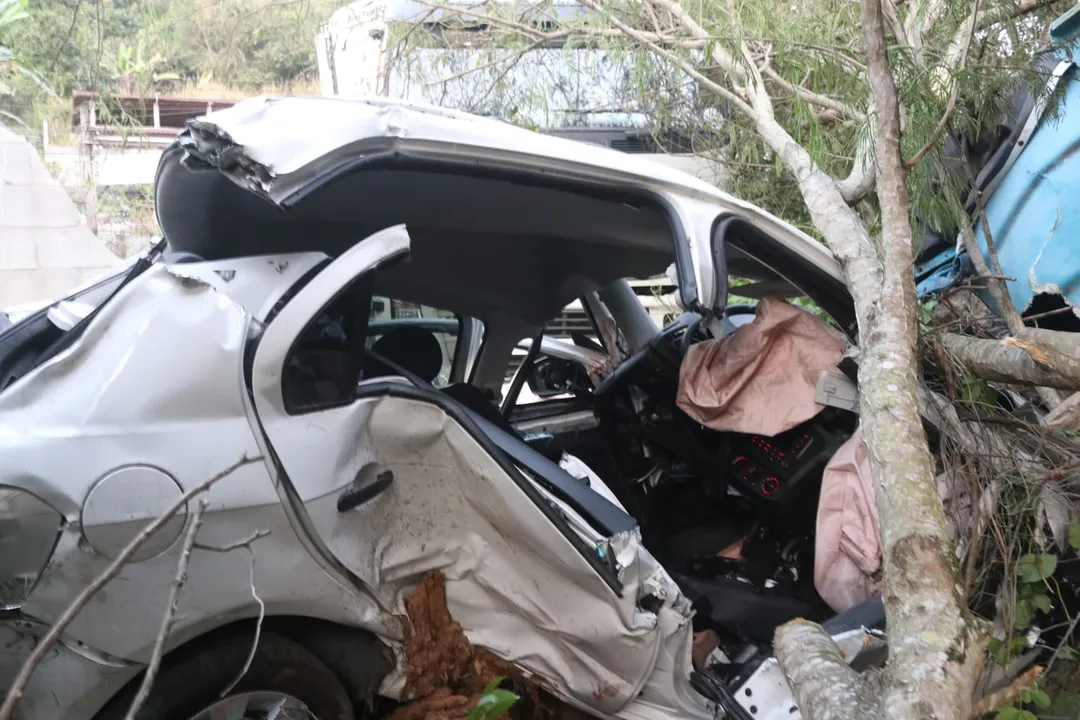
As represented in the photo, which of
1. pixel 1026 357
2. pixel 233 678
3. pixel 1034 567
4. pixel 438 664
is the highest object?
pixel 1026 357

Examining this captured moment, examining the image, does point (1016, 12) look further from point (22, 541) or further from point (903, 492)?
point (22, 541)

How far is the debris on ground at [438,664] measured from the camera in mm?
2180

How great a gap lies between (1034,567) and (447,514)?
5.50 ft

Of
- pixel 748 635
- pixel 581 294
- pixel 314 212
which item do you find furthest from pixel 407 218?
pixel 748 635

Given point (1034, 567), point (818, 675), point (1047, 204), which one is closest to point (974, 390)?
point (1034, 567)

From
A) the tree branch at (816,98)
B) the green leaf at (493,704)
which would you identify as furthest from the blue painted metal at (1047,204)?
the green leaf at (493,704)

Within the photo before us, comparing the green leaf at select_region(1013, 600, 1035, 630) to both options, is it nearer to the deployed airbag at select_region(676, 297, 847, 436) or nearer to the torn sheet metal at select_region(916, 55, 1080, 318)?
the deployed airbag at select_region(676, 297, 847, 436)

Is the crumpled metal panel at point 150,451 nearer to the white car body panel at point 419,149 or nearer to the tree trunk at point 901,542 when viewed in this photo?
the white car body panel at point 419,149

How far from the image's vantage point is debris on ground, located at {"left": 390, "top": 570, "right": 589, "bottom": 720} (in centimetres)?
218

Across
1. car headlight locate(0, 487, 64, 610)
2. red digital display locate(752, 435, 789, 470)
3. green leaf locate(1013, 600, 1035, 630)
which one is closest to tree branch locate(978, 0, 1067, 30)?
red digital display locate(752, 435, 789, 470)

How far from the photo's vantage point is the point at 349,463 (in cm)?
208

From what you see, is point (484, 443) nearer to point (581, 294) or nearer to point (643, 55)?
point (581, 294)

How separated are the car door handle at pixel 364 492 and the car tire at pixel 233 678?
0.36 metres

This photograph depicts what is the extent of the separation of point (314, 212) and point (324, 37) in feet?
12.0
